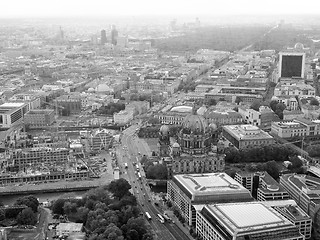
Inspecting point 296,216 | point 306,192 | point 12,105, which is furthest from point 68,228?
point 12,105

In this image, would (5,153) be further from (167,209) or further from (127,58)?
(127,58)

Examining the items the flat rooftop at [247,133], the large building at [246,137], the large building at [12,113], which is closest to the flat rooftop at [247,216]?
the large building at [246,137]

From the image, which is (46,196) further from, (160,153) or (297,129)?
(297,129)

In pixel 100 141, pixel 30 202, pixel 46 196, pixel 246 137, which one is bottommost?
pixel 46 196

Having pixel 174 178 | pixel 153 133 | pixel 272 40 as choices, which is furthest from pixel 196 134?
pixel 272 40

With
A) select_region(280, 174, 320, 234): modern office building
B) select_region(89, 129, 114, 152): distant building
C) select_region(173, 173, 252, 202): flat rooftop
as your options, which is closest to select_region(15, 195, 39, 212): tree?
select_region(173, 173, 252, 202): flat rooftop

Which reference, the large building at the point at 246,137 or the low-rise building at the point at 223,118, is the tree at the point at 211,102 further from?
the large building at the point at 246,137
